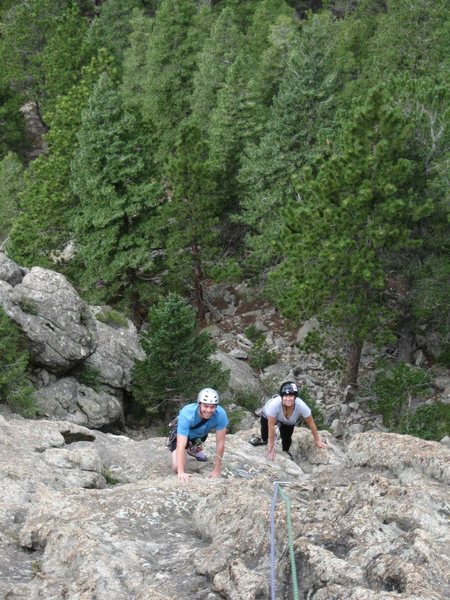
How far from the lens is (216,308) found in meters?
31.6

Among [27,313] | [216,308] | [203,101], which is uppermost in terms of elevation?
[203,101]

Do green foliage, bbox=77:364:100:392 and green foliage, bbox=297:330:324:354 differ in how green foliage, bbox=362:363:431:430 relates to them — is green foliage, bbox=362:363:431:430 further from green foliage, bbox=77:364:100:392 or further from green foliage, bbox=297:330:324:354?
green foliage, bbox=77:364:100:392

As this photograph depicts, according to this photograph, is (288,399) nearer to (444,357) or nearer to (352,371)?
(352,371)

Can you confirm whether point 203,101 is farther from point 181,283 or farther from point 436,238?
point 436,238

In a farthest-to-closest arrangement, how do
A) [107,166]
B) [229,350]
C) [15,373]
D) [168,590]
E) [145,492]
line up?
[229,350], [107,166], [15,373], [145,492], [168,590]

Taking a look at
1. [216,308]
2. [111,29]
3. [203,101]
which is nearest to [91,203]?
[216,308]

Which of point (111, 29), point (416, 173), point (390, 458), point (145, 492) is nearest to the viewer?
point (145, 492)

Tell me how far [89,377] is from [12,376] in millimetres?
4185

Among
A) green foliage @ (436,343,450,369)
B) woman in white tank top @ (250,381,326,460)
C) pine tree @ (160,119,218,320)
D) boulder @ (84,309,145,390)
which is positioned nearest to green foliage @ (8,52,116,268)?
pine tree @ (160,119,218,320)

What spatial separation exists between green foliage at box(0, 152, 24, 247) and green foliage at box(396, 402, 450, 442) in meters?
21.8

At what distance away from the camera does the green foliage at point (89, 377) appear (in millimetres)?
20836

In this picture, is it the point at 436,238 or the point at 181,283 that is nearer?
the point at 436,238

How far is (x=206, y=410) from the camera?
345 inches

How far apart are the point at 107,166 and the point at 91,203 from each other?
1558mm
